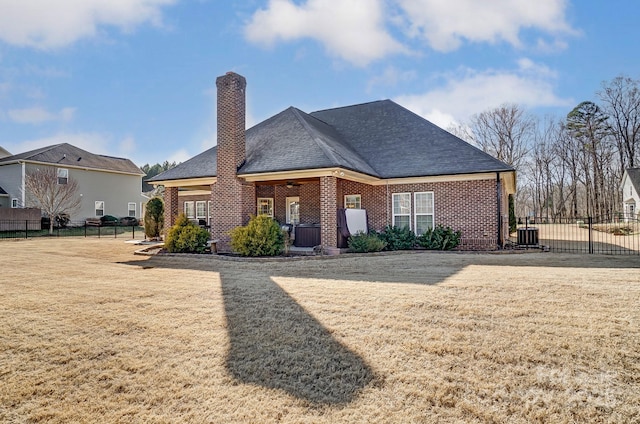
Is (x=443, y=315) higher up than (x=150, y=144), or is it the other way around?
(x=150, y=144)

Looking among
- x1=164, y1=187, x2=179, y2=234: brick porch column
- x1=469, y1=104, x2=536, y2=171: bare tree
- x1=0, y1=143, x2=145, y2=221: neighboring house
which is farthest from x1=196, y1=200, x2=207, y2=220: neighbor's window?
x1=469, y1=104, x2=536, y2=171: bare tree

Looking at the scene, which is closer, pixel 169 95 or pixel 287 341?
pixel 287 341

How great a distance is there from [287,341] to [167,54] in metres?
14.1

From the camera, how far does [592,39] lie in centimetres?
1712

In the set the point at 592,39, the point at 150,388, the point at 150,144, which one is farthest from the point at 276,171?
the point at 150,144

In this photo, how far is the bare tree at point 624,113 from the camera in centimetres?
3656

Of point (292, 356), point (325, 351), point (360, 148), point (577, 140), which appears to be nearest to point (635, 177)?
point (577, 140)

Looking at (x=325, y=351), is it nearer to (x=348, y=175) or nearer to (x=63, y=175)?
(x=348, y=175)

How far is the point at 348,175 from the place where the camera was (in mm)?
13125

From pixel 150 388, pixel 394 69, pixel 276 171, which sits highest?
pixel 394 69

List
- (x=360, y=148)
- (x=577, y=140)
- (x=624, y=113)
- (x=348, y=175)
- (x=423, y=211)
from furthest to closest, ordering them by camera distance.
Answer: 1. (x=577, y=140)
2. (x=624, y=113)
3. (x=360, y=148)
4. (x=423, y=211)
5. (x=348, y=175)

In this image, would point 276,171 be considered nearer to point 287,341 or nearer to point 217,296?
point 217,296

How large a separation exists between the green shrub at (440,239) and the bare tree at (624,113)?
35.1 meters

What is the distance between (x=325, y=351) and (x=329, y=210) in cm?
877
